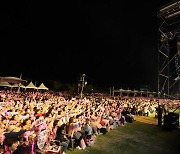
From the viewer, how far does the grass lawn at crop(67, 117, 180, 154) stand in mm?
9312

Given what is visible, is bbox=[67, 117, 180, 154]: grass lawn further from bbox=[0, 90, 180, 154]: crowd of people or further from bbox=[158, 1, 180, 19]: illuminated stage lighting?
bbox=[158, 1, 180, 19]: illuminated stage lighting

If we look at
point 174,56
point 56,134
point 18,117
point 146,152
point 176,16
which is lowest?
point 146,152

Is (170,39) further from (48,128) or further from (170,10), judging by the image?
(48,128)

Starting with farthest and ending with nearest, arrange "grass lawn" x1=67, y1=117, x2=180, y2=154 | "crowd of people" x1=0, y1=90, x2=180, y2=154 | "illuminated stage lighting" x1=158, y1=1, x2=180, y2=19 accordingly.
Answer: "illuminated stage lighting" x1=158, y1=1, x2=180, y2=19
"grass lawn" x1=67, y1=117, x2=180, y2=154
"crowd of people" x1=0, y1=90, x2=180, y2=154

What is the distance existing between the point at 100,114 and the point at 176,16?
13.4 meters

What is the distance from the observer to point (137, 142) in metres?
10.9

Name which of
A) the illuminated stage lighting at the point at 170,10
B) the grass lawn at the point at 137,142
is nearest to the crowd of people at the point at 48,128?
the grass lawn at the point at 137,142

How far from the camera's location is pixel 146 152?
9391 mm

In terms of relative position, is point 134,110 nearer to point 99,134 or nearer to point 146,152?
point 99,134

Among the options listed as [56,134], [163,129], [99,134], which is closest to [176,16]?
[163,129]

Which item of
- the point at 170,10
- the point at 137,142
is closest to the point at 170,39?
the point at 170,10

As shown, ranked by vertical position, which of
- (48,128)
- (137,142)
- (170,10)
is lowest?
(137,142)

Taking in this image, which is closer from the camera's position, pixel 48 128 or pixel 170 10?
pixel 48 128

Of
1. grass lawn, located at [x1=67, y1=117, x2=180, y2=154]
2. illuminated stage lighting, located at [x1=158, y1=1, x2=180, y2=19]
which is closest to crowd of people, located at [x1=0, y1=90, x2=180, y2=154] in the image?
grass lawn, located at [x1=67, y1=117, x2=180, y2=154]
